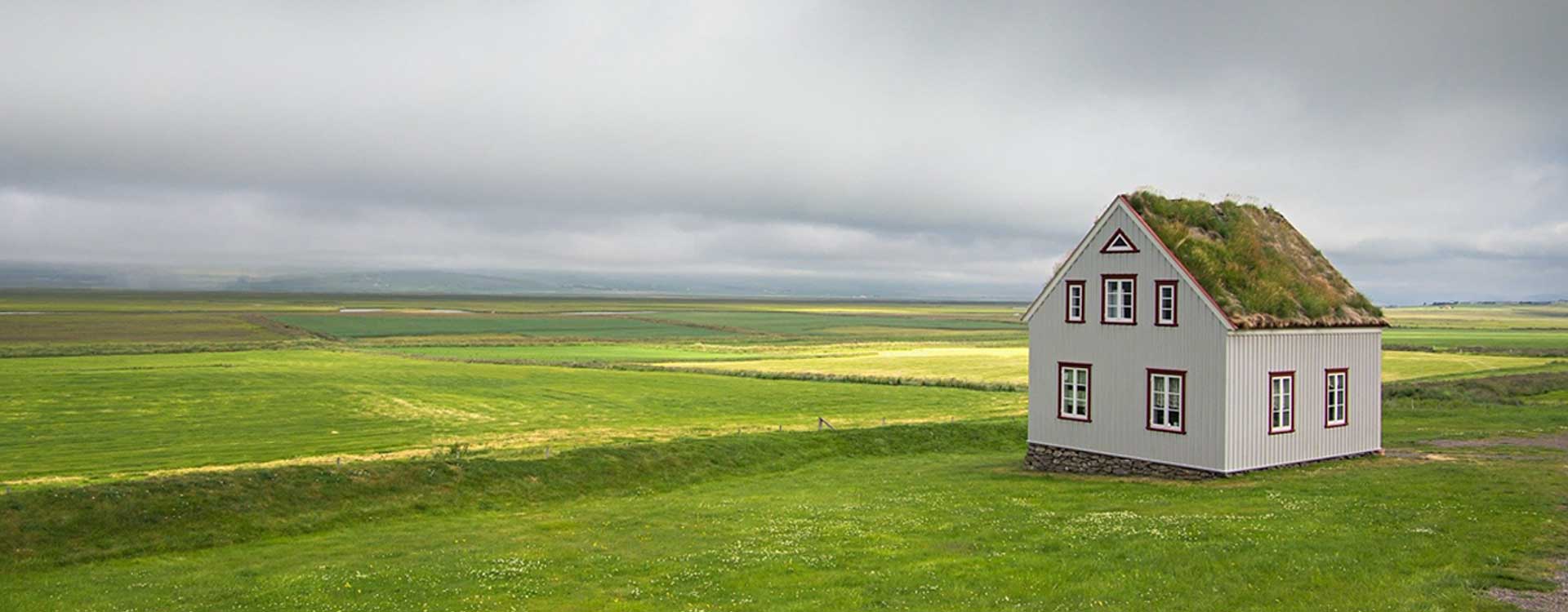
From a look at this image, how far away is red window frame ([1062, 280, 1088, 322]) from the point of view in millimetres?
38938

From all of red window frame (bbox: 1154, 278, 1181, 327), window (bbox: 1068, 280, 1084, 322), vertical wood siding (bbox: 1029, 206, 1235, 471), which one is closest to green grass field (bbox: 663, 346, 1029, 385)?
vertical wood siding (bbox: 1029, 206, 1235, 471)

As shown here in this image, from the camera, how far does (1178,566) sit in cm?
2106

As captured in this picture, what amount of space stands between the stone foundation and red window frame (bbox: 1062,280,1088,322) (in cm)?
513

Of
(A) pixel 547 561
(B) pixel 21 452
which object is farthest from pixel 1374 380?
(B) pixel 21 452

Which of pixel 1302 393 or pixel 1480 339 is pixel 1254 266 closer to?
pixel 1302 393

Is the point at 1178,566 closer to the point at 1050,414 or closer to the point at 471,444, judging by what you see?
the point at 1050,414

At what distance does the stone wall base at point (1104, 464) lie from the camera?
116 ft

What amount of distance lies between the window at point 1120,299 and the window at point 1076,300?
0.94 metres

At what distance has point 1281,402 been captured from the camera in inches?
1410

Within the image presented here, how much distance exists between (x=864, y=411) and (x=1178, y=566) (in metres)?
41.7

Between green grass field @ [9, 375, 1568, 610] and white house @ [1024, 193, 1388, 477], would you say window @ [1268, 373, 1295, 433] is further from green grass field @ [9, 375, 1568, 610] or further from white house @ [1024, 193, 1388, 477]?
green grass field @ [9, 375, 1568, 610]

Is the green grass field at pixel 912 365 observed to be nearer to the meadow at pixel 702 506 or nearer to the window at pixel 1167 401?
the meadow at pixel 702 506

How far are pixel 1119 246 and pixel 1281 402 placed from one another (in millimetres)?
7940

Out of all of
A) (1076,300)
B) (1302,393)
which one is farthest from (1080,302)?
(1302,393)
